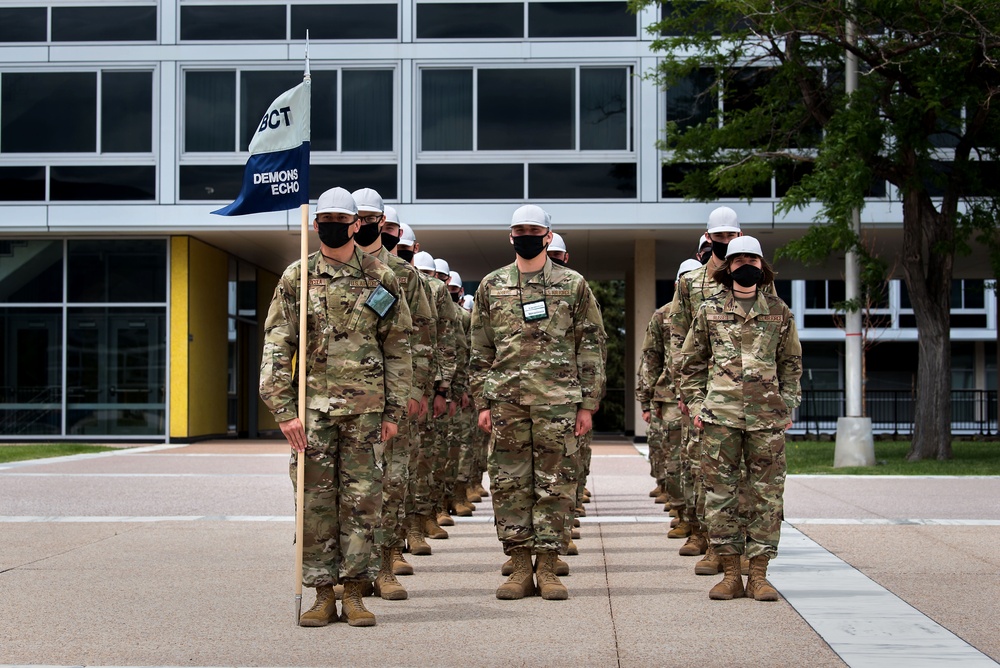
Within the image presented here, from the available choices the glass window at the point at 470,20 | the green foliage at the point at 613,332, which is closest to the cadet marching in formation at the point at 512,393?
the glass window at the point at 470,20

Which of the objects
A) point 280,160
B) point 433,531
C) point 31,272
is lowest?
point 433,531

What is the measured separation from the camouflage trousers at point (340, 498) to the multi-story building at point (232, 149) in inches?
688

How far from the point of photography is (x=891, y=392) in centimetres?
3488

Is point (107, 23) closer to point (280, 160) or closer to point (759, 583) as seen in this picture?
point (280, 160)

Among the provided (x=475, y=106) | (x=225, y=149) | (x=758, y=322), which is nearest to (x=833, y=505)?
(x=758, y=322)

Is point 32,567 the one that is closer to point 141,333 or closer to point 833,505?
point 833,505

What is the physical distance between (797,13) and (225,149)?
11.8 meters

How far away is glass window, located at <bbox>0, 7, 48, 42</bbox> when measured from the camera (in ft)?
82.2

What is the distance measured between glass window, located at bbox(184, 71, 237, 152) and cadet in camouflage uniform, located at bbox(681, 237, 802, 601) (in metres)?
18.6

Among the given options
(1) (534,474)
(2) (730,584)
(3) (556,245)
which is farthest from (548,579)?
(3) (556,245)

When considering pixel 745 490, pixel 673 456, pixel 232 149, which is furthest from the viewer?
pixel 232 149

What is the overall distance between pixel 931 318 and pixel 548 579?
1366 cm

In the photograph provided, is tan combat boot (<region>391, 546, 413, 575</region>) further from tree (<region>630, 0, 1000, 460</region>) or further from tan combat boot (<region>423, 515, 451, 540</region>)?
tree (<region>630, 0, 1000, 460</region>)

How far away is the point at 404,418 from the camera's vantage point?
7.13 meters
